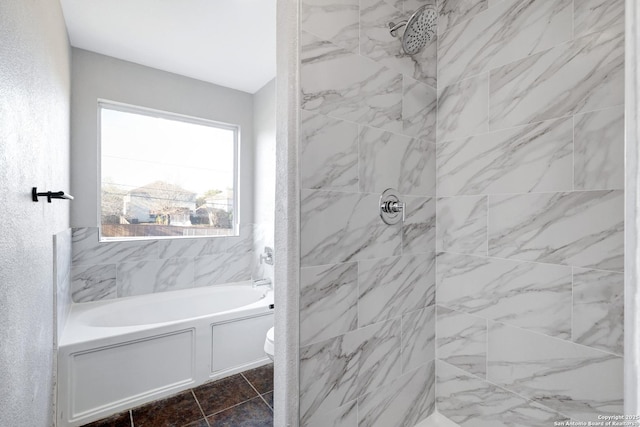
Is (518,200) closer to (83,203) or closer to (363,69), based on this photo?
(363,69)

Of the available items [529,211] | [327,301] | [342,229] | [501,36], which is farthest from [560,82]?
[327,301]

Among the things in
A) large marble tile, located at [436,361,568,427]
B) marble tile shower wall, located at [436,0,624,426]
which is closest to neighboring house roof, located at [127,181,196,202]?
marble tile shower wall, located at [436,0,624,426]

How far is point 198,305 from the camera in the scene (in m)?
2.92

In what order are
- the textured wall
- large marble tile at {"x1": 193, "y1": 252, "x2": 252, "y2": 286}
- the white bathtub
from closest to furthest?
the textured wall
the white bathtub
large marble tile at {"x1": 193, "y1": 252, "x2": 252, "y2": 286}

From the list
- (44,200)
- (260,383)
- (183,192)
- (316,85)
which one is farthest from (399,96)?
(183,192)

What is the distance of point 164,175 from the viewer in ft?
9.58

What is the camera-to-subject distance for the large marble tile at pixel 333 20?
1.00m

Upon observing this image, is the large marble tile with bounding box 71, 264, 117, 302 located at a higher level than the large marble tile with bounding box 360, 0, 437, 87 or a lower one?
lower

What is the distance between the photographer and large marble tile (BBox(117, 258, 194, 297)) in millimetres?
2658

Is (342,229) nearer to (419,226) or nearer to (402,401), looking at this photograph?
(419,226)

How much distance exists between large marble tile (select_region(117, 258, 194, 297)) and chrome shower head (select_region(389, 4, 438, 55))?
2.77 m

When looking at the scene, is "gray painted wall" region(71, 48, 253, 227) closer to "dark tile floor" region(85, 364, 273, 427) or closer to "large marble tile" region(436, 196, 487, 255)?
"dark tile floor" region(85, 364, 273, 427)

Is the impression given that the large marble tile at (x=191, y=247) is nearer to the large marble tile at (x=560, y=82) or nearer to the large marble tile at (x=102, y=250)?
the large marble tile at (x=102, y=250)

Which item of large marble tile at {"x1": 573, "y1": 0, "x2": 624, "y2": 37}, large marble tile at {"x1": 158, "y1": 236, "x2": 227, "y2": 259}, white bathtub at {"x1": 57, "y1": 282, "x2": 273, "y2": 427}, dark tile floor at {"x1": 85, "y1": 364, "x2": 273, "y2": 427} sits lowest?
dark tile floor at {"x1": 85, "y1": 364, "x2": 273, "y2": 427}
